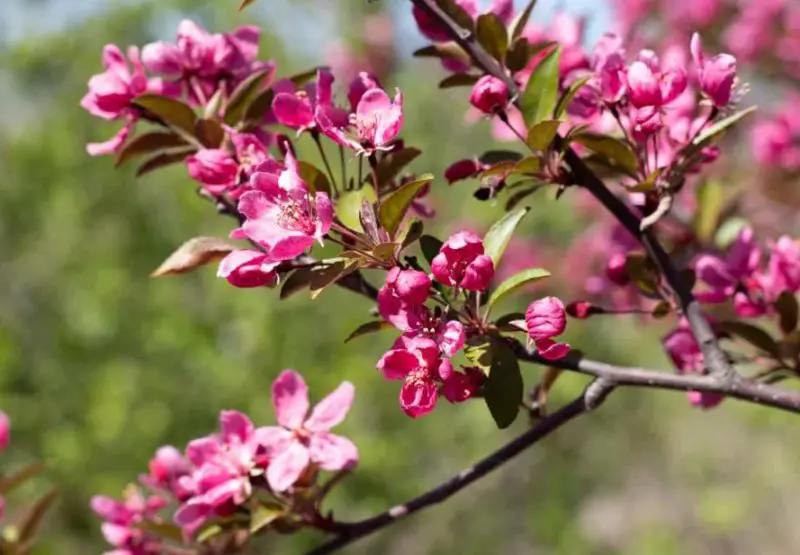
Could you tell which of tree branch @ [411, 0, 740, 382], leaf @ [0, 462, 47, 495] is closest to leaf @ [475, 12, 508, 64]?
tree branch @ [411, 0, 740, 382]

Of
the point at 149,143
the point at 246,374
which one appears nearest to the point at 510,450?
the point at 149,143

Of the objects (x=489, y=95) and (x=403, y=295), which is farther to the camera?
(x=489, y=95)

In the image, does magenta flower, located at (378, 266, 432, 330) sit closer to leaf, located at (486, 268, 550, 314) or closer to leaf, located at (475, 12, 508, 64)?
leaf, located at (486, 268, 550, 314)

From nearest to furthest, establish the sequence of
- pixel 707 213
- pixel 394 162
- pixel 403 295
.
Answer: pixel 403 295 → pixel 394 162 → pixel 707 213

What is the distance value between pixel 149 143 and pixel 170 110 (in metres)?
0.07

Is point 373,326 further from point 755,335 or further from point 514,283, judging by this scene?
point 755,335

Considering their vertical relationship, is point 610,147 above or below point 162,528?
above

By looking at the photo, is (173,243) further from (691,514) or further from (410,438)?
(691,514)

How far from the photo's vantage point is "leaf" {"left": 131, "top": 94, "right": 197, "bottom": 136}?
948 mm

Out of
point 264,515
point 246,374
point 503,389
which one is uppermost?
point 503,389

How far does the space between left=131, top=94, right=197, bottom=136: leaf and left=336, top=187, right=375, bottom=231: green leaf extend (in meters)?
0.22

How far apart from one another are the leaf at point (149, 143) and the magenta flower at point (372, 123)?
0.88 feet

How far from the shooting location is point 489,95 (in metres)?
0.88

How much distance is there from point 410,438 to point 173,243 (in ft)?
5.84
